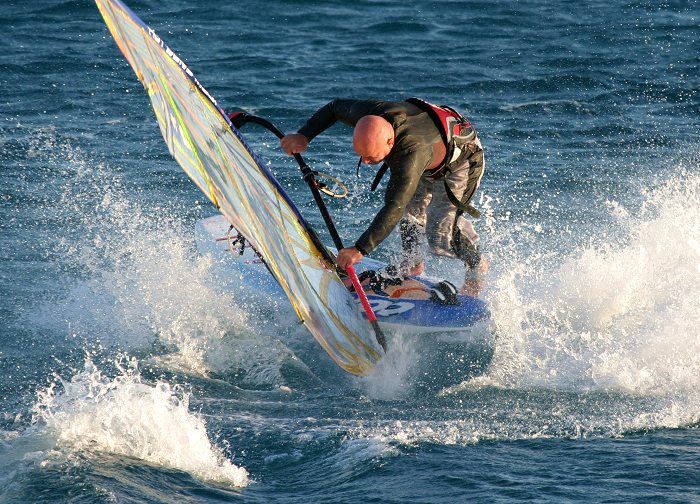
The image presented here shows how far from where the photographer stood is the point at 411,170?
5703 mm

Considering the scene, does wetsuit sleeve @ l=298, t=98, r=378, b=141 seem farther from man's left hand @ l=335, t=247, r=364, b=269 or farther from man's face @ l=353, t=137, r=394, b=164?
man's left hand @ l=335, t=247, r=364, b=269

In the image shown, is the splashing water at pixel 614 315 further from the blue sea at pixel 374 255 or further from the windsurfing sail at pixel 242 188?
the windsurfing sail at pixel 242 188

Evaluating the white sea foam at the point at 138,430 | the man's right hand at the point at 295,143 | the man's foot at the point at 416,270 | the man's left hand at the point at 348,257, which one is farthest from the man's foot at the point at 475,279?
the white sea foam at the point at 138,430

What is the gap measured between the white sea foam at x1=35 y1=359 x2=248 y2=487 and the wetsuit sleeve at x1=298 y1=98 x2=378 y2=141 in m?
2.19

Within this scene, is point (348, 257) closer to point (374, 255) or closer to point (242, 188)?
point (242, 188)

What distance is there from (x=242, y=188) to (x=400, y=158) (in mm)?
1009

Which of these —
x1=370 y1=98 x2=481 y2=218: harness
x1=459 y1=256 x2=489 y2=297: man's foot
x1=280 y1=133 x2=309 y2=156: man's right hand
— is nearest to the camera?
x1=370 y1=98 x2=481 y2=218: harness

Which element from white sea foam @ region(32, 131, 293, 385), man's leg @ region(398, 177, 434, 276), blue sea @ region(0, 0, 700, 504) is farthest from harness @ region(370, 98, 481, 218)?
white sea foam @ region(32, 131, 293, 385)

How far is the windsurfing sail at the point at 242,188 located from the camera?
509 cm

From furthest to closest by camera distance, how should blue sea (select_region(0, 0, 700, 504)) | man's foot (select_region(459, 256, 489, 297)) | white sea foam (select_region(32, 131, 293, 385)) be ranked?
white sea foam (select_region(32, 131, 293, 385)) < man's foot (select_region(459, 256, 489, 297)) < blue sea (select_region(0, 0, 700, 504))

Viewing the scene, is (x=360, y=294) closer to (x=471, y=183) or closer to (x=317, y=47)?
(x=471, y=183)

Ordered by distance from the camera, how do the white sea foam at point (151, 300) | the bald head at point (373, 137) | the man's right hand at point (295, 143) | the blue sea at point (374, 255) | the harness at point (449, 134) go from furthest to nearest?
the white sea foam at point (151, 300), the man's right hand at point (295, 143), the harness at point (449, 134), the bald head at point (373, 137), the blue sea at point (374, 255)

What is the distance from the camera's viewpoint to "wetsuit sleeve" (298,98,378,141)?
6.08 metres

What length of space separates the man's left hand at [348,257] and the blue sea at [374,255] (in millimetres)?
1006
